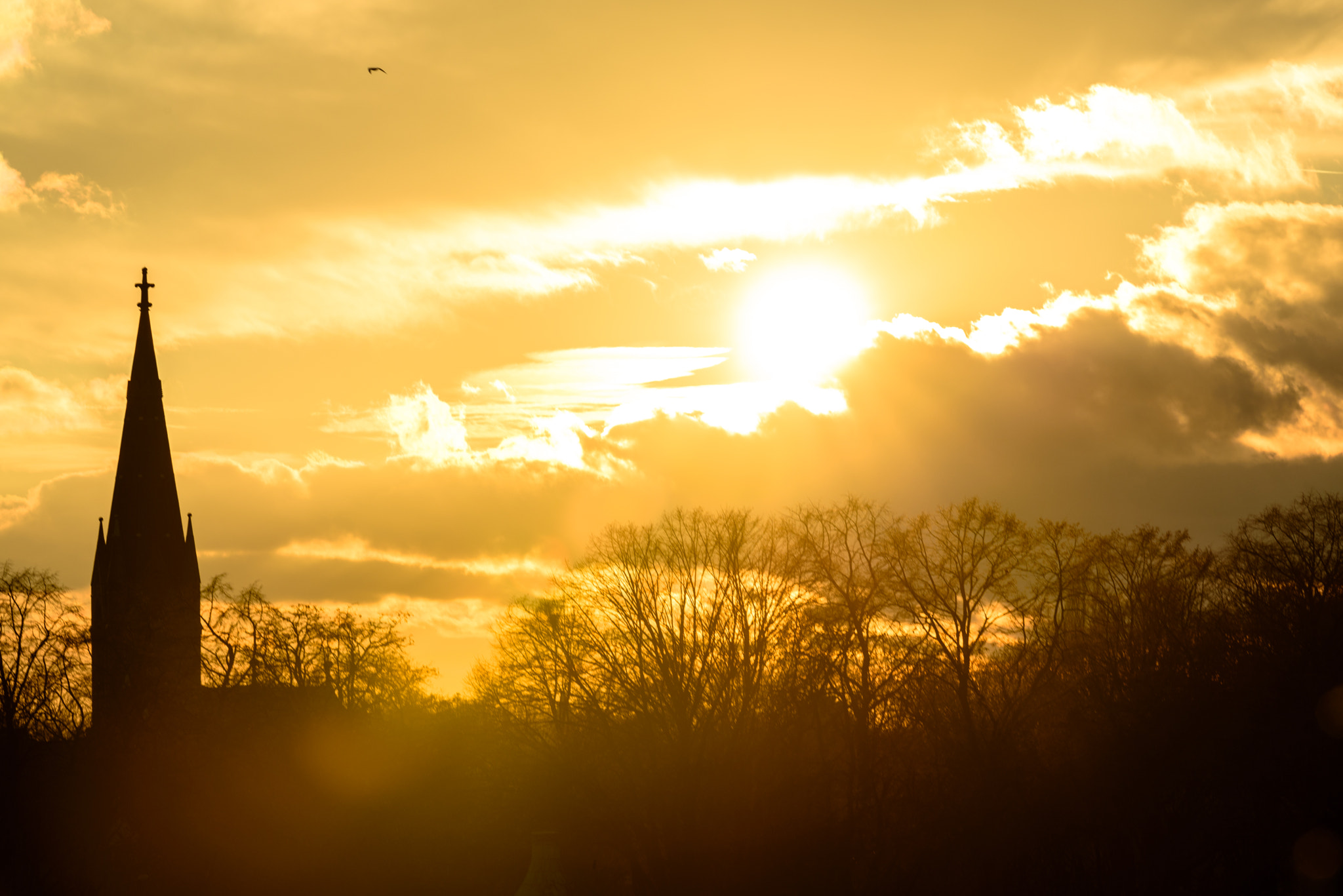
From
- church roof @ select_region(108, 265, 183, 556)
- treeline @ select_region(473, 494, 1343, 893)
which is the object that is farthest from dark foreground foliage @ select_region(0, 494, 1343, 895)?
church roof @ select_region(108, 265, 183, 556)

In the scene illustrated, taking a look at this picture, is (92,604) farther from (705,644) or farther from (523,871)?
(705,644)

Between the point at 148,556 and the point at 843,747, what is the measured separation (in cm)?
4047

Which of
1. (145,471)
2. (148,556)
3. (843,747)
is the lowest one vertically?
(843,747)

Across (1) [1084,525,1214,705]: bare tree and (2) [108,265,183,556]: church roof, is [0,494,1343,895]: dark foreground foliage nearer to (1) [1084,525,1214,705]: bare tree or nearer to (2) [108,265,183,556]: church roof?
(1) [1084,525,1214,705]: bare tree

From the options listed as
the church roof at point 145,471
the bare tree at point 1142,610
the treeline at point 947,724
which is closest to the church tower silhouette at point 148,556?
the church roof at point 145,471

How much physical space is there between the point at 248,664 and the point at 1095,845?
123 ft

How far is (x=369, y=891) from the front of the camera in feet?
190

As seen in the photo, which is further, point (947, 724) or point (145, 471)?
point (145, 471)

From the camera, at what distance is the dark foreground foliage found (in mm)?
45469

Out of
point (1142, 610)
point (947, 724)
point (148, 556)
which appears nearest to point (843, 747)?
point (947, 724)

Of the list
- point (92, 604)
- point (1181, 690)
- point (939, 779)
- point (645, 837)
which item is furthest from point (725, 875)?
point (92, 604)

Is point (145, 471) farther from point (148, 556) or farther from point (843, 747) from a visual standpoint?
point (843, 747)

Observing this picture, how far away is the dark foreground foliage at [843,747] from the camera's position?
1790 inches

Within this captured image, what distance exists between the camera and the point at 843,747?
5009cm
